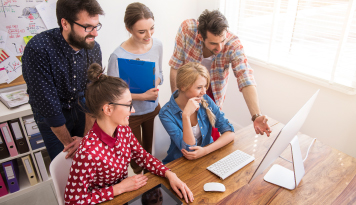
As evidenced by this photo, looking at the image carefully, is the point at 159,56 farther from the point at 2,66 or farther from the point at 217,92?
the point at 2,66

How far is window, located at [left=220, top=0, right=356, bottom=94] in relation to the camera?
2.01 metres

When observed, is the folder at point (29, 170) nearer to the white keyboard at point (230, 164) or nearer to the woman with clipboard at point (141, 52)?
the woman with clipboard at point (141, 52)

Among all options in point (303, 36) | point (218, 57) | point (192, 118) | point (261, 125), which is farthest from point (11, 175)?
point (303, 36)

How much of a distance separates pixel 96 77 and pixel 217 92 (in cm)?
105

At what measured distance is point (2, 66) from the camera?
2.22 m

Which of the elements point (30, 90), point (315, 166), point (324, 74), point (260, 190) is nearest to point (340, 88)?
point (324, 74)

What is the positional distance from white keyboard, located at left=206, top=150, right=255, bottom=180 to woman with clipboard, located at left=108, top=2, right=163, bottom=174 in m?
0.69

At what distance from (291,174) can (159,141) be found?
2.74 ft

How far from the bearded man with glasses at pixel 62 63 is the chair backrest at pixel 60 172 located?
0.15 ft

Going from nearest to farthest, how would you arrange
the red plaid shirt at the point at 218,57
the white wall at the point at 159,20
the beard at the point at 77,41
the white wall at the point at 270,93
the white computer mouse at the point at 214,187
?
the white computer mouse at the point at 214,187 → the beard at the point at 77,41 → the red plaid shirt at the point at 218,57 → the white wall at the point at 270,93 → the white wall at the point at 159,20

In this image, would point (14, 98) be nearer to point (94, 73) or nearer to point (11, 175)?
point (11, 175)

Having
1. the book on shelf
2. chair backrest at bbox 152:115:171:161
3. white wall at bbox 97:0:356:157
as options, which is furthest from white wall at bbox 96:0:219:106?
chair backrest at bbox 152:115:171:161

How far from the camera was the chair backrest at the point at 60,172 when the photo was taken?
1233 mm

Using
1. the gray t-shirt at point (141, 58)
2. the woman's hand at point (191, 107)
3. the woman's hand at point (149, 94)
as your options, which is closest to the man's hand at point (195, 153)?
the woman's hand at point (191, 107)
